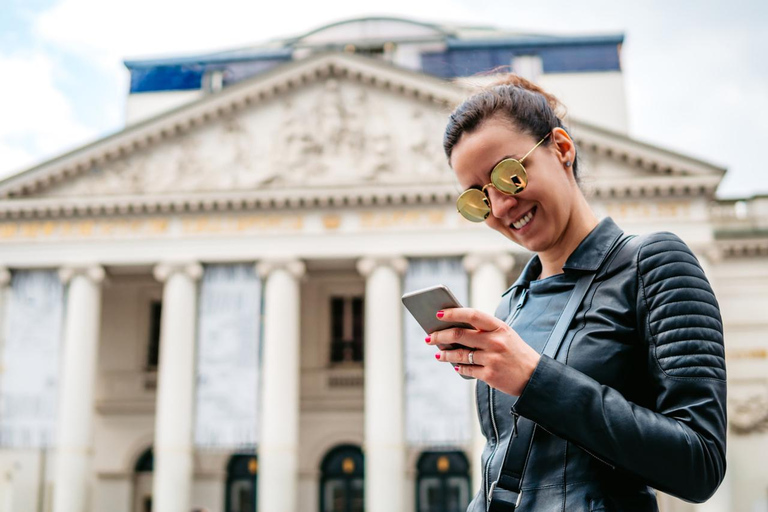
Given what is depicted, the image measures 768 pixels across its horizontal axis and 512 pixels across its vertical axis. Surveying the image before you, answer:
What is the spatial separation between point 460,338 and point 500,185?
1.34 ft

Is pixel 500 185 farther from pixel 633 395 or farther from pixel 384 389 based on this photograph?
pixel 384 389

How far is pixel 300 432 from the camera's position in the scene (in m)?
29.7

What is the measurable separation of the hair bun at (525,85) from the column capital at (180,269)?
24542 mm

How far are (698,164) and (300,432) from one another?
53.2 ft

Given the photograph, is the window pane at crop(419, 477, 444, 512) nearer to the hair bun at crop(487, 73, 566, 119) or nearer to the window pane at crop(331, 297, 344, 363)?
the window pane at crop(331, 297, 344, 363)

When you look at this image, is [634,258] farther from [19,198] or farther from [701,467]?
[19,198]

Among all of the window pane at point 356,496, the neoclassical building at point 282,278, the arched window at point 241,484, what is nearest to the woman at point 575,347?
the neoclassical building at point 282,278

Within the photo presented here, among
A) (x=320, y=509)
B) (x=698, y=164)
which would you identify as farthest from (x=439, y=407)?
(x=698, y=164)

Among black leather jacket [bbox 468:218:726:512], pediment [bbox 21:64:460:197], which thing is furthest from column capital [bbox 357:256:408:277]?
black leather jacket [bbox 468:218:726:512]

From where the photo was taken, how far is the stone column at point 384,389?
23734 millimetres

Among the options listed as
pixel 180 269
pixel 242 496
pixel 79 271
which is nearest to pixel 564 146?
pixel 180 269

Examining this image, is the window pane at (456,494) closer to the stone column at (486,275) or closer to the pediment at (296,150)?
the stone column at (486,275)

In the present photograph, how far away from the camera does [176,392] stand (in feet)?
81.7

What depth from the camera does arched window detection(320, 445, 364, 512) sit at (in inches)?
1158
